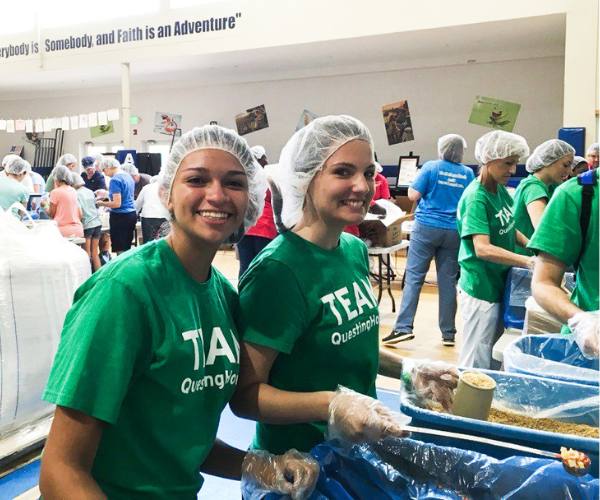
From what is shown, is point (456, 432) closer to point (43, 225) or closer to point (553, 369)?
point (553, 369)

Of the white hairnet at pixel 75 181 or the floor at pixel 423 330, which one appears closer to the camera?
the floor at pixel 423 330

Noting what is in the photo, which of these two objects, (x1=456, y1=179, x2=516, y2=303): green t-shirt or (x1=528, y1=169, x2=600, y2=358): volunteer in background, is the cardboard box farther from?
(x1=528, y1=169, x2=600, y2=358): volunteer in background

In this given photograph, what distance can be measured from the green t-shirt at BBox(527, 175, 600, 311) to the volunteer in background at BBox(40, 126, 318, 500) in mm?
905

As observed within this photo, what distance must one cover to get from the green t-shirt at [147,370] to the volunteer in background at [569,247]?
947mm

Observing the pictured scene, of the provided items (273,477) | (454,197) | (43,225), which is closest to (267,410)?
(273,477)

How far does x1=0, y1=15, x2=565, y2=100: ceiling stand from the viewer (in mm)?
8320

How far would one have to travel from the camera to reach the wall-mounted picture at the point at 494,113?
9.84 m

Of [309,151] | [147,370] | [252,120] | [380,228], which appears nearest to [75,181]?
[380,228]

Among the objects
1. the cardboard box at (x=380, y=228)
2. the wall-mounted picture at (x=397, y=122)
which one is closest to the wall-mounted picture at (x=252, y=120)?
the wall-mounted picture at (x=397, y=122)

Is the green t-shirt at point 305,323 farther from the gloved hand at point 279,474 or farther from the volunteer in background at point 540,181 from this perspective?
the volunteer in background at point 540,181

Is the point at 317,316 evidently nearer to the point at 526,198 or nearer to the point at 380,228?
the point at 526,198

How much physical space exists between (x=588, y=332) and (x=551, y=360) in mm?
269

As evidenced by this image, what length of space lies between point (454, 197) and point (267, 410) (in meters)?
3.47

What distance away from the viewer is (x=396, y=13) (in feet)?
26.2
